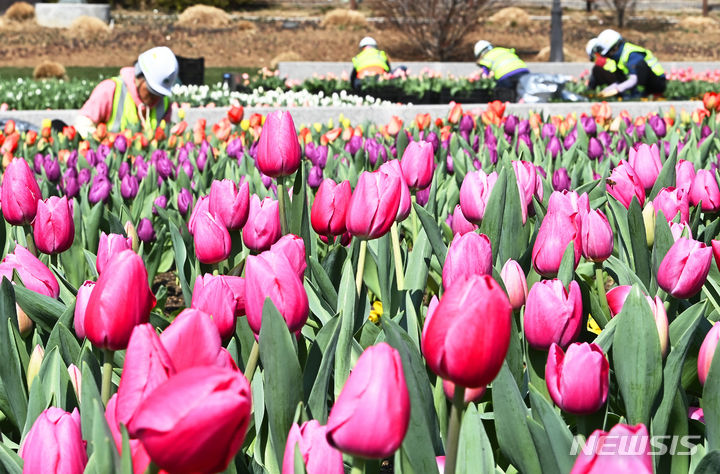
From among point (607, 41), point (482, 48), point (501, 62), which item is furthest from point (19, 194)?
point (482, 48)

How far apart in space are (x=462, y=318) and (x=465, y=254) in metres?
0.56

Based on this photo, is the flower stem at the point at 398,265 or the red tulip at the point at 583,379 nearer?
the red tulip at the point at 583,379

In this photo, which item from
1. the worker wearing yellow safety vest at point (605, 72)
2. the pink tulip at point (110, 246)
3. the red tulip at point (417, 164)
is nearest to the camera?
the pink tulip at point (110, 246)

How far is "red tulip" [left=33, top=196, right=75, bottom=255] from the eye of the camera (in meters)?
1.99

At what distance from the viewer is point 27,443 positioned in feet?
3.39

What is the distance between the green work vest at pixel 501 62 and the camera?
13.3m

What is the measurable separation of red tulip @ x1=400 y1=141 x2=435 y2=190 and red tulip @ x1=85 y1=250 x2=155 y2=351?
A: 1260 millimetres

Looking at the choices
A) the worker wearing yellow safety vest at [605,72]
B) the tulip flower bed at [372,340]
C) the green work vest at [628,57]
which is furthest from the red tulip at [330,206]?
the worker wearing yellow safety vest at [605,72]

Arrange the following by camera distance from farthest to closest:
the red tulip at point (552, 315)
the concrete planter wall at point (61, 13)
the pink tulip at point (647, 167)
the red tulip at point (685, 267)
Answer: the concrete planter wall at point (61, 13)
the pink tulip at point (647, 167)
the red tulip at point (685, 267)
the red tulip at point (552, 315)

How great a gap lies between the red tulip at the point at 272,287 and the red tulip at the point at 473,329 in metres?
0.38

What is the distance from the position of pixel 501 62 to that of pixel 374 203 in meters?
12.3

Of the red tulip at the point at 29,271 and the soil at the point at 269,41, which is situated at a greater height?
the red tulip at the point at 29,271

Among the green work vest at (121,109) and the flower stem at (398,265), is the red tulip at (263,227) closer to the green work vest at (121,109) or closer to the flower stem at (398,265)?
the flower stem at (398,265)

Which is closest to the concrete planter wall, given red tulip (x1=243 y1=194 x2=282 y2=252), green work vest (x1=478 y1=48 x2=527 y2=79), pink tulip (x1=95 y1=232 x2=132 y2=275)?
green work vest (x1=478 y1=48 x2=527 y2=79)
